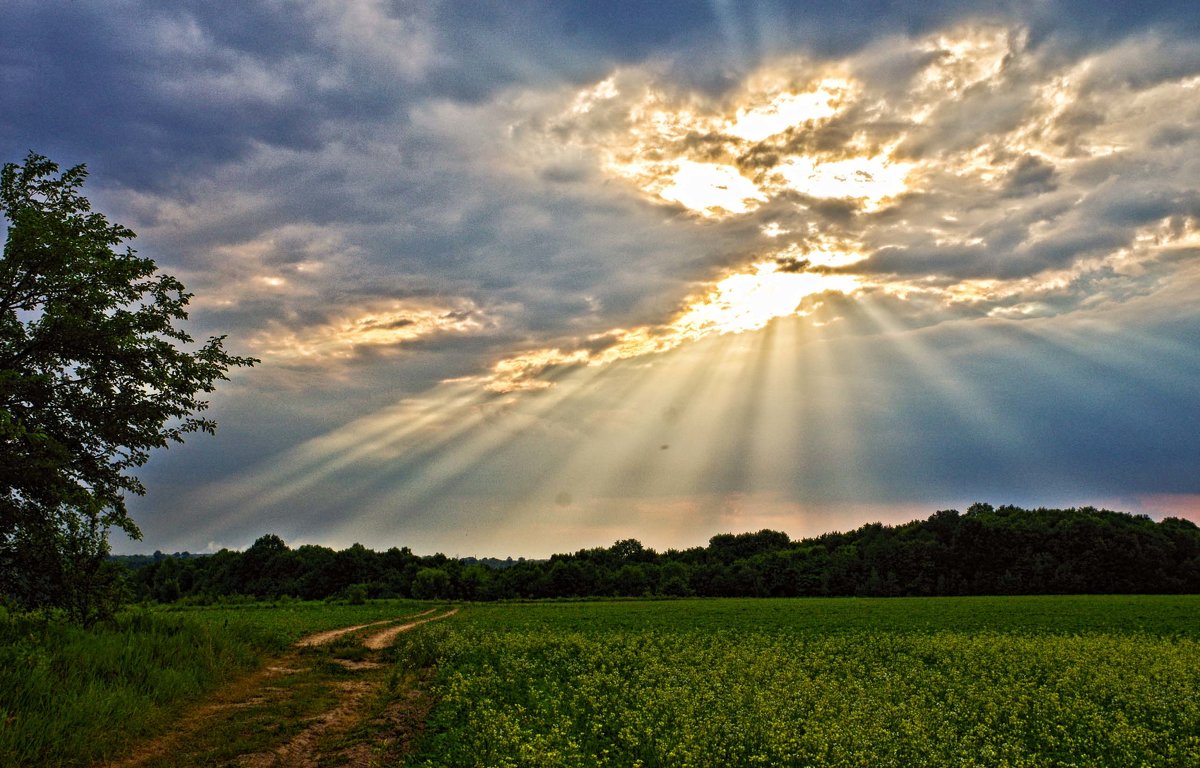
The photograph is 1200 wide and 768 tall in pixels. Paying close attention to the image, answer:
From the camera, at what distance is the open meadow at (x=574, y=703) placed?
14.8 meters

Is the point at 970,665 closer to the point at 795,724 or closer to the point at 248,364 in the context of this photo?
the point at 795,724

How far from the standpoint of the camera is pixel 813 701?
65.0ft

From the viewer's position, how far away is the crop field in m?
15.3

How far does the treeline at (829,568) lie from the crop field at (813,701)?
76.3 m

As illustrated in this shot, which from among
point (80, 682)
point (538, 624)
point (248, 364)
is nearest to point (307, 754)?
point (80, 682)

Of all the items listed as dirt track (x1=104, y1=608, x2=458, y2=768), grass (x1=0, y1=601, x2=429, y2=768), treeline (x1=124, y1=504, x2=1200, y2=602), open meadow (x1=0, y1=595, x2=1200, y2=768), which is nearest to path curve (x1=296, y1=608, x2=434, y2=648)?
open meadow (x1=0, y1=595, x2=1200, y2=768)

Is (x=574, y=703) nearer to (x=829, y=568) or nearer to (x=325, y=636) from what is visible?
(x=325, y=636)

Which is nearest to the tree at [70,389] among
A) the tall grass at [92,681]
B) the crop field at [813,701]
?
the tall grass at [92,681]

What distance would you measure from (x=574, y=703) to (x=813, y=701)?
7221mm

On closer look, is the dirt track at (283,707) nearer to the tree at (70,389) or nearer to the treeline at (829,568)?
the tree at (70,389)

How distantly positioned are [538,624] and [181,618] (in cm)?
3018

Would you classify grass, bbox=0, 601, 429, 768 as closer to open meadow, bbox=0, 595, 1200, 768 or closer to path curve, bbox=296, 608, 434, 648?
open meadow, bbox=0, 595, 1200, 768

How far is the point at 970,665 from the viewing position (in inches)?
1088

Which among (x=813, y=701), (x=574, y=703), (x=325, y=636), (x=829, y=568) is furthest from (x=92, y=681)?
(x=829, y=568)
